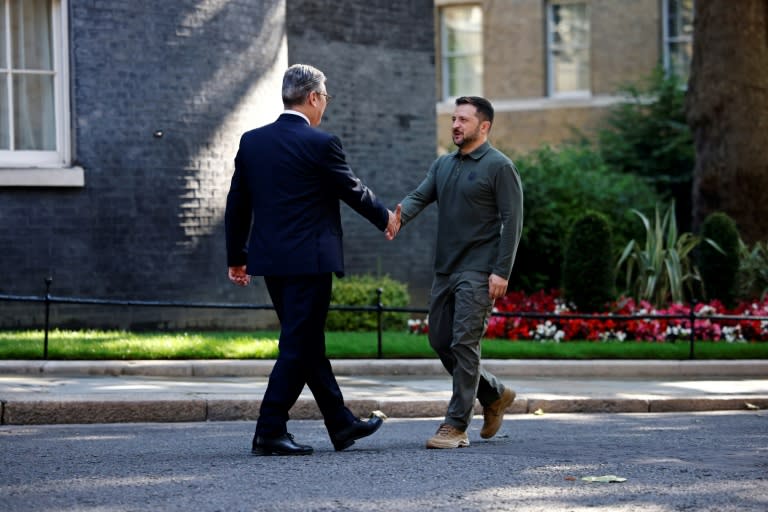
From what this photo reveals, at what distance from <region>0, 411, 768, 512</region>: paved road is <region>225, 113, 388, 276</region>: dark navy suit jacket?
1.10m

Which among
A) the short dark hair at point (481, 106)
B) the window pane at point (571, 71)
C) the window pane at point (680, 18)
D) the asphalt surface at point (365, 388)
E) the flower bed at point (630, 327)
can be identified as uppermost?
the window pane at point (680, 18)

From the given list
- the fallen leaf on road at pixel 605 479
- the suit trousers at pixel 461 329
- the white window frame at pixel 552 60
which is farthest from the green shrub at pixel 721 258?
the white window frame at pixel 552 60

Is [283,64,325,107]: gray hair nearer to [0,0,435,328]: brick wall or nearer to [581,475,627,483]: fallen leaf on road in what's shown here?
[581,475,627,483]: fallen leaf on road

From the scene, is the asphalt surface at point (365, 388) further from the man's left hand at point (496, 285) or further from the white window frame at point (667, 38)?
the white window frame at point (667, 38)

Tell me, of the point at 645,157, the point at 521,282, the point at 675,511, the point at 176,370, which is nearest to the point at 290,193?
the point at 675,511

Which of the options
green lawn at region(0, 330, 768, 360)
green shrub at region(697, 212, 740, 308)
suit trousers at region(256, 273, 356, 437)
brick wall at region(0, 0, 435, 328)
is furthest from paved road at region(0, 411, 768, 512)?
green shrub at region(697, 212, 740, 308)

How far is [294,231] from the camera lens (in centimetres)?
720

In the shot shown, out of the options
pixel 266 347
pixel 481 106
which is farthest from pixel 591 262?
pixel 481 106

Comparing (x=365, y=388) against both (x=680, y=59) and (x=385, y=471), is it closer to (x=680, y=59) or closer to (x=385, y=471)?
(x=385, y=471)

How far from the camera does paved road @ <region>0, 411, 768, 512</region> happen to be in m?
5.78

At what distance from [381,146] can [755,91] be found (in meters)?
4.83

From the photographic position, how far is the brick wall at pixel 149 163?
1382 cm

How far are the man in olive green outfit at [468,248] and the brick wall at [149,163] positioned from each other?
6764 mm

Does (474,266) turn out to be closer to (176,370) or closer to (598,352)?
(176,370)
